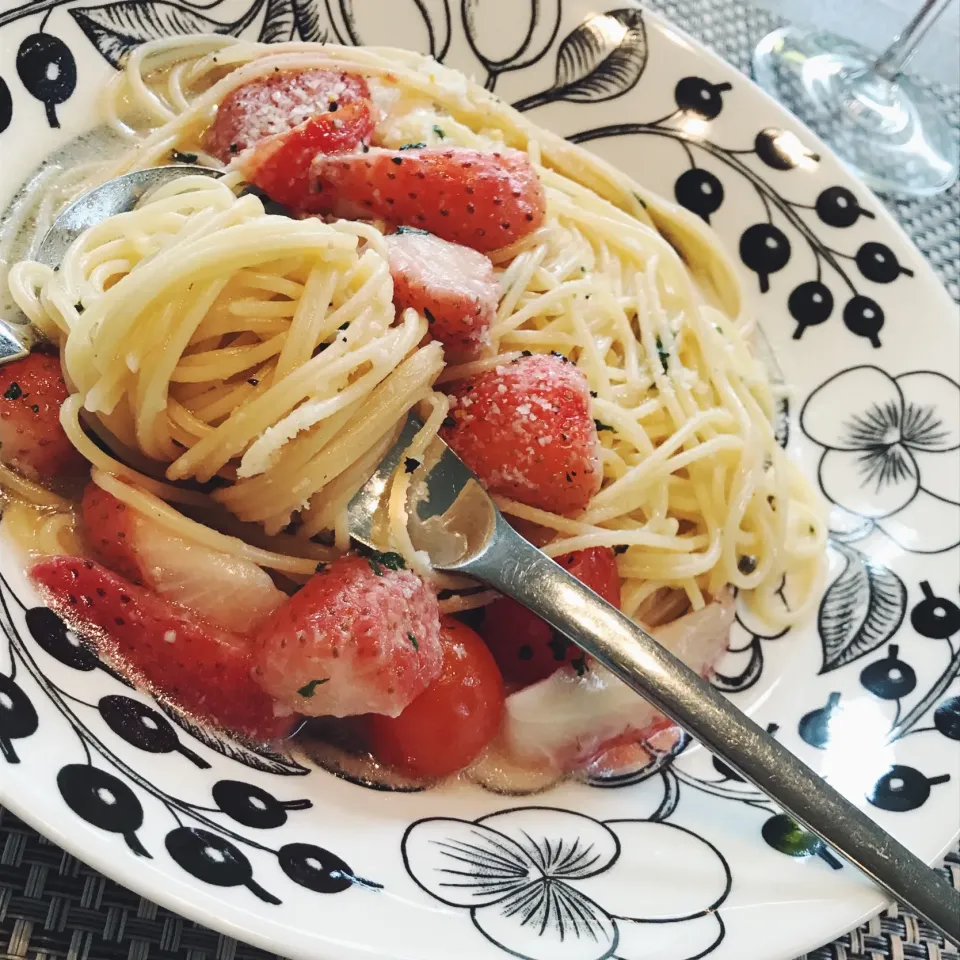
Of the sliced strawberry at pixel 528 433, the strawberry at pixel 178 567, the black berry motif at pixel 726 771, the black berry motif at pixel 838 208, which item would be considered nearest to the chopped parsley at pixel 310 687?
the strawberry at pixel 178 567

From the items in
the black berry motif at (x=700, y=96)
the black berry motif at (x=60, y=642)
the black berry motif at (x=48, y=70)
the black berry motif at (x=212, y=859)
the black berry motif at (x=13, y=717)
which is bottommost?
the black berry motif at (x=212, y=859)

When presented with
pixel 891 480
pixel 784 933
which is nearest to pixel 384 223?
pixel 891 480

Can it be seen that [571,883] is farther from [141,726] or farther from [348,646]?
[141,726]

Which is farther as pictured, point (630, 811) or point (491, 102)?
point (491, 102)

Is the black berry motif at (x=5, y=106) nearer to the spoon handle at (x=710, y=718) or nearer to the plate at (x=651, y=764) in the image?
the plate at (x=651, y=764)

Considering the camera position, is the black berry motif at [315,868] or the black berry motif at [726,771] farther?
the black berry motif at [726,771]

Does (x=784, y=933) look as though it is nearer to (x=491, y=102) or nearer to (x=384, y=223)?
(x=384, y=223)

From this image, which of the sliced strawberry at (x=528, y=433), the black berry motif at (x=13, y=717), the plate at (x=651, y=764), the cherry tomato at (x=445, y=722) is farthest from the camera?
the sliced strawberry at (x=528, y=433)
